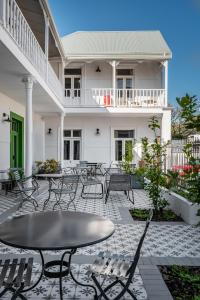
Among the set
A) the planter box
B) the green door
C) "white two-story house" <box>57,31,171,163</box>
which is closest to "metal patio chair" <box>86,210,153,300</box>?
the planter box

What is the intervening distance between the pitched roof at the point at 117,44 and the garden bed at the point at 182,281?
12684 millimetres

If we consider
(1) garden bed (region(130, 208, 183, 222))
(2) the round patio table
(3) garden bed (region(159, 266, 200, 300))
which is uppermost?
(2) the round patio table

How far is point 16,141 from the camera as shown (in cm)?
1203

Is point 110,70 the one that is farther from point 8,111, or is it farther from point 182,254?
point 182,254

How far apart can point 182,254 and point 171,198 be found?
2810mm

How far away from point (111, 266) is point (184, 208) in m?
3.57

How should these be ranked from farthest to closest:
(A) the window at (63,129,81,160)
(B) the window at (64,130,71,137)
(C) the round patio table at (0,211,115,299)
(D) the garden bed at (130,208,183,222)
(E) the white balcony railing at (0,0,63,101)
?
(B) the window at (64,130,71,137) < (A) the window at (63,129,81,160) < (D) the garden bed at (130,208,183,222) < (E) the white balcony railing at (0,0,63,101) < (C) the round patio table at (0,211,115,299)

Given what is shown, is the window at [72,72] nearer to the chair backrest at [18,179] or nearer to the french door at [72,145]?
the french door at [72,145]

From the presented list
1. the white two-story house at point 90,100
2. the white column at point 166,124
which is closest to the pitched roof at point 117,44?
the white two-story house at point 90,100

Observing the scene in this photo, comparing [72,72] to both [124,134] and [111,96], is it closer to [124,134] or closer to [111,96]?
[111,96]

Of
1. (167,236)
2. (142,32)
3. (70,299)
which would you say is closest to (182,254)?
(167,236)

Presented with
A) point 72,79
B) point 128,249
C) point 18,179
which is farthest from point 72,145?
point 128,249

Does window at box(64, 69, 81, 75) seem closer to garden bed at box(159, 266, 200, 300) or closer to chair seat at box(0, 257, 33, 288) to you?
garden bed at box(159, 266, 200, 300)

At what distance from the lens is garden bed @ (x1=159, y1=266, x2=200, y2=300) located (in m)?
2.85
